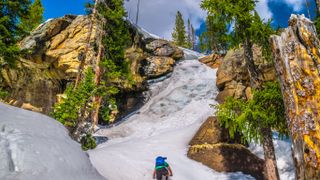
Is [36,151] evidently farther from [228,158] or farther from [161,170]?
[228,158]

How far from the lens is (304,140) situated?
4.55 meters

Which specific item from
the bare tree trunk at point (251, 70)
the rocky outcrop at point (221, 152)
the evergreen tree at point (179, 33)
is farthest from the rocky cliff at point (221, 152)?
the evergreen tree at point (179, 33)

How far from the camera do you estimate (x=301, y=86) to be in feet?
15.8

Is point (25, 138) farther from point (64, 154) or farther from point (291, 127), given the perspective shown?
point (291, 127)

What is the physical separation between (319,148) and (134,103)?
2746cm

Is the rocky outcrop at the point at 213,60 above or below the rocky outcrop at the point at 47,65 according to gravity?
above

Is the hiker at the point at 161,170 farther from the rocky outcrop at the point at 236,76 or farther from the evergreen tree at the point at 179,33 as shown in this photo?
the evergreen tree at the point at 179,33

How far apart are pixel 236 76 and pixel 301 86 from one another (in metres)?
23.5

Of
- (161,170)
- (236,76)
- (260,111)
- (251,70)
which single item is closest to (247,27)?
(251,70)

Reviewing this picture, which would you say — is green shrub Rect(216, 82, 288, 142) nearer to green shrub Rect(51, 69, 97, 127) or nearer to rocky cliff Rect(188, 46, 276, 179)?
rocky cliff Rect(188, 46, 276, 179)

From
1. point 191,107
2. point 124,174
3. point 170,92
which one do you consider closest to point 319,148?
point 124,174

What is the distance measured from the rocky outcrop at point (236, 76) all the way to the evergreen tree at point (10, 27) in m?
16.6

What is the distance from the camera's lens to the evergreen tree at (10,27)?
18.3 meters

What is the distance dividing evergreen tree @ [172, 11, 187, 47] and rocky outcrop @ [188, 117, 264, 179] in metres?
49.2
